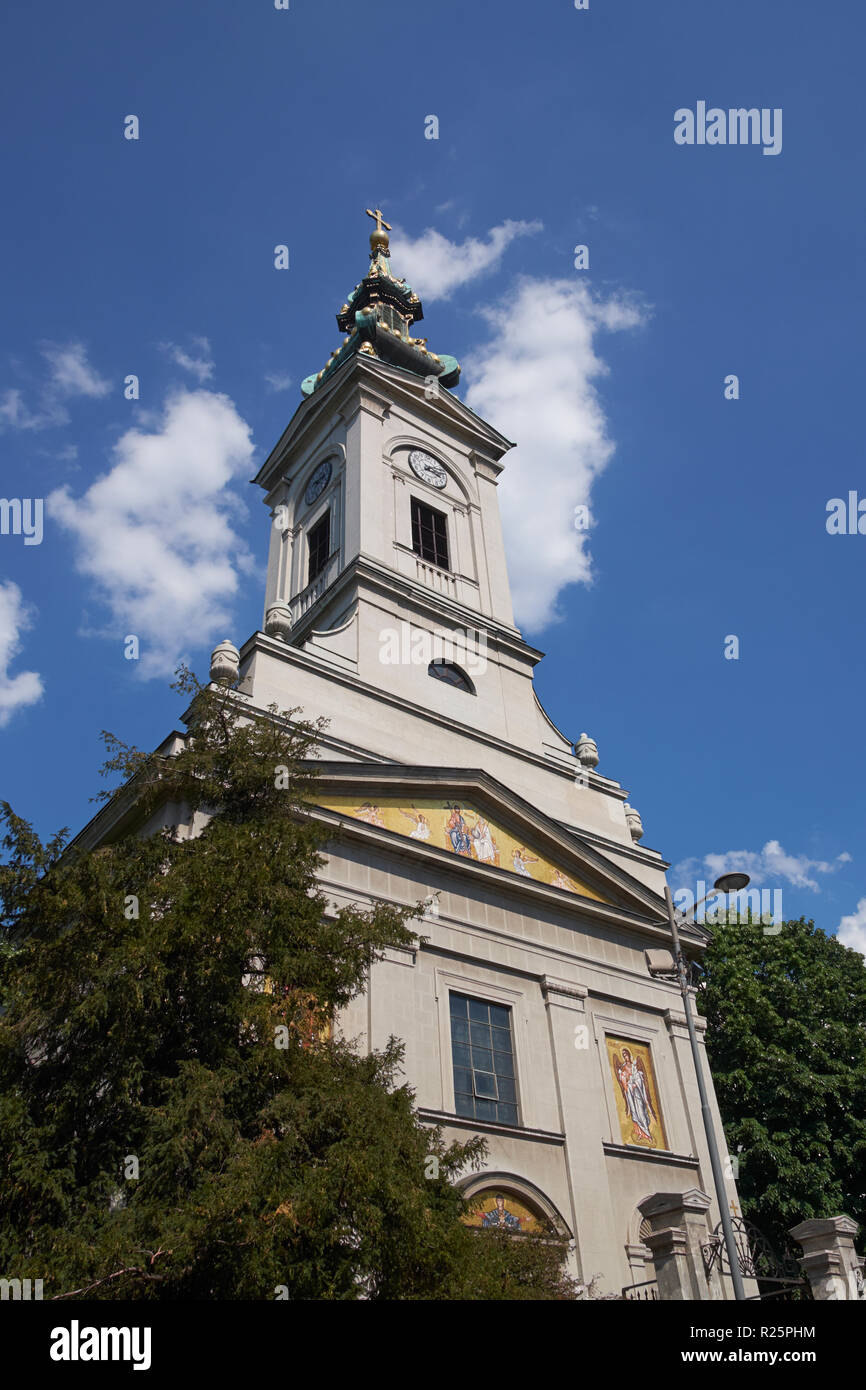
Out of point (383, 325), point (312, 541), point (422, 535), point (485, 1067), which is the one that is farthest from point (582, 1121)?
point (383, 325)

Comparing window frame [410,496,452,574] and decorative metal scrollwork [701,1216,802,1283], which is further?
window frame [410,496,452,574]

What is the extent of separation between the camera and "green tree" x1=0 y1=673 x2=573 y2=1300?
9.67 meters

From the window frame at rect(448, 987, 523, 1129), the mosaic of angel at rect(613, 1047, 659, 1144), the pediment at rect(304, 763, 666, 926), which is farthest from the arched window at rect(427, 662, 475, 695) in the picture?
the mosaic of angel at rect(613, 1047, 659, 1144)

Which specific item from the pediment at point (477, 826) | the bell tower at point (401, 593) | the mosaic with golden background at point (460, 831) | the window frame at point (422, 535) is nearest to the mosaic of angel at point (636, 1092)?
the pediment at point (477, 826)

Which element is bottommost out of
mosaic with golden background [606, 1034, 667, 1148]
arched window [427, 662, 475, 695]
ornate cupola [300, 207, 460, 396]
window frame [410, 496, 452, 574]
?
mosaic with golden background [606, 1034, 667, 1148]

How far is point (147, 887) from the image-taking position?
39.3 feet

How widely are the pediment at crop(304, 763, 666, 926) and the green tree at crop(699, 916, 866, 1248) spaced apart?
255 inches

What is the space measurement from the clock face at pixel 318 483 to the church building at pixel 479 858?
0.11 meters

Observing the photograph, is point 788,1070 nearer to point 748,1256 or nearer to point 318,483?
point 748,1256

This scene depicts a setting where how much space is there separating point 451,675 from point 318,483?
8313 millimetres

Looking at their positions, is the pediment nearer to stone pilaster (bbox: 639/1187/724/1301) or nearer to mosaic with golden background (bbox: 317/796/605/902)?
mosaic with golden background (bbox: 317/796/605/902)

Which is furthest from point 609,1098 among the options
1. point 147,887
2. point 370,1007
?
point 147,887

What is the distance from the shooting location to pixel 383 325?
120 ft

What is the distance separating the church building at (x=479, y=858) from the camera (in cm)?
1795
